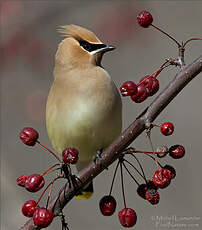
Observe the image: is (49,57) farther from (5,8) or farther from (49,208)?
(49,208)

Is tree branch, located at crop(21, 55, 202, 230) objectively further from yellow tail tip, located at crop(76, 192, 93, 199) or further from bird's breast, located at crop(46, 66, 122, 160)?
yellow tail tip, located at crop(76, 192, 93, 199)

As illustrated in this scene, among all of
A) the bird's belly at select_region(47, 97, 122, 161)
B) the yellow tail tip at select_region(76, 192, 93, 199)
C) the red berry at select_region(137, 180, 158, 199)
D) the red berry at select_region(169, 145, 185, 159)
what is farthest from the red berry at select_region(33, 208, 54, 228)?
the yellow tail tip at select_region(76, 192, 93, 199)

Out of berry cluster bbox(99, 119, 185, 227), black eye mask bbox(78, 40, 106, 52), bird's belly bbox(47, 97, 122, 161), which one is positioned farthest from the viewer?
black eye mask bbox(78, 40, 106, 52)

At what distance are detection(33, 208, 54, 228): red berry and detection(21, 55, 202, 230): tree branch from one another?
88 mm

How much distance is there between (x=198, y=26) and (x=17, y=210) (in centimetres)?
455

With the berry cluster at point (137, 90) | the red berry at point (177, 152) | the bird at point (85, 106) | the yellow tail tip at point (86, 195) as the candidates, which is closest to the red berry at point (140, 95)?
the berry cluster at point (137, 90)

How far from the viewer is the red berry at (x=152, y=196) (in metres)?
2.65

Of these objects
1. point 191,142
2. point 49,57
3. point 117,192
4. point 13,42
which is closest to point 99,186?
point 117,192

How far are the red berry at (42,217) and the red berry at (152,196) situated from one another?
0.52m

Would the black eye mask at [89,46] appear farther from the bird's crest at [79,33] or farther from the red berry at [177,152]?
the red berry at [177,152]

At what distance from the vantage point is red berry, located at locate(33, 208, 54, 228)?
2492 millimetres

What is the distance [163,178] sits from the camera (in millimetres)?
2537

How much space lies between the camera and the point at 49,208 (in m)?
2.66

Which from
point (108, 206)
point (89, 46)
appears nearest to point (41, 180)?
point (108, 206)
